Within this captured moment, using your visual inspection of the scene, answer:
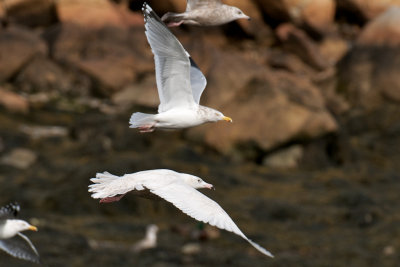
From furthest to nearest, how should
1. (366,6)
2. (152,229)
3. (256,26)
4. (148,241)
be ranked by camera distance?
(366,6) → (256,26) → (152,229) → (148,241)

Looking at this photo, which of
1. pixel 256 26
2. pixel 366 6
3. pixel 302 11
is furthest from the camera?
pixel 366 6

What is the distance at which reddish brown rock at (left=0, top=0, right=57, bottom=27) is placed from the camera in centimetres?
2689

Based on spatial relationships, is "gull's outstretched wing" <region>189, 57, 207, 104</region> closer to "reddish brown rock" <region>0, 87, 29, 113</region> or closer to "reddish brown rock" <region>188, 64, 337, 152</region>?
"reddish brown rock" <region>188, 64, 337, 152</region>

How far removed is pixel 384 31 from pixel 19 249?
18.4 meters

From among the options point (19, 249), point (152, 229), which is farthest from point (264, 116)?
point (19, 249)

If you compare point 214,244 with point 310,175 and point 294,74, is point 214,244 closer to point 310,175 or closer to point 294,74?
point 310,175

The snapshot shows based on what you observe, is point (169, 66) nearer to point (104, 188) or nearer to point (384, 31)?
point (104, 188)

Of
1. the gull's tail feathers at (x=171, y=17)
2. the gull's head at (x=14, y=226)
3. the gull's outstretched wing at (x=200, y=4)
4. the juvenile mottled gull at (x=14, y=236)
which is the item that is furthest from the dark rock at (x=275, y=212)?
the gull's tail feathers at (x=171, y=17)

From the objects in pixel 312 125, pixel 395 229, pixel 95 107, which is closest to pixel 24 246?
pixel 395 229

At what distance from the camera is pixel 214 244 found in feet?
59.1

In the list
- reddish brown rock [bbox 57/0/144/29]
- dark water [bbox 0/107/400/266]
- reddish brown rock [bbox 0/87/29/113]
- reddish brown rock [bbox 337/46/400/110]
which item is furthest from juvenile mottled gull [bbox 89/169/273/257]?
reddish brown rock [bbox 57/0/144/29]

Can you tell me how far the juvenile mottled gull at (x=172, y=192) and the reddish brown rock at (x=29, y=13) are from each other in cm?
2118

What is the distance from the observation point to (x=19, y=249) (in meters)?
9.29

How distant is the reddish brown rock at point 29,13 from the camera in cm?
2689
